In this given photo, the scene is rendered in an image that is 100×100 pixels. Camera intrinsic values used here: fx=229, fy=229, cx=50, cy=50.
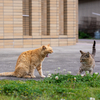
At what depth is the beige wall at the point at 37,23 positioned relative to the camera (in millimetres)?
21219

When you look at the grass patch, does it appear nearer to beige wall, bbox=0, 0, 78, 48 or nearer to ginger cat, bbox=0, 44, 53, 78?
ginger cat, bbox=0, 44, 53, 78

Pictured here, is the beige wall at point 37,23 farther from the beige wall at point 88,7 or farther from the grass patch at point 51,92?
the beige wall at point 88,7

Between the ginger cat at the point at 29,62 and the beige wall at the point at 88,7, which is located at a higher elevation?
the beige wall at the point at 88,7

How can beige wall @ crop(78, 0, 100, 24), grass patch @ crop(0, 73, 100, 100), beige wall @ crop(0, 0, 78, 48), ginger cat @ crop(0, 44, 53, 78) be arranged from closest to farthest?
grass patch @ crop(0, 73, 100, 100) → ginger cat @ crop(0, 44, 53, 78) → beige wall @ crop(0, 0, 78, 48) → beige wall @ crop(78, 0, 100, 24)

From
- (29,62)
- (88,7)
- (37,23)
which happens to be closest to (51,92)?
(29,62)

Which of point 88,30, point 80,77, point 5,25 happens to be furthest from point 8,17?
point 88,30

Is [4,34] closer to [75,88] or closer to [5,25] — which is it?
[5,25]

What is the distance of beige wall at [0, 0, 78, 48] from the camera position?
21219 mm

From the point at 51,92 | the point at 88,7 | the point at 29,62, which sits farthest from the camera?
the point at 88,7

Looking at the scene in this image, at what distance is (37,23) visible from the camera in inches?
861

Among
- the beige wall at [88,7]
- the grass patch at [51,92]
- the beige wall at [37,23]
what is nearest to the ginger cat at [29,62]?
the grass patch at [51,92]

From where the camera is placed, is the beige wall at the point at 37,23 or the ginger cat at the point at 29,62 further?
the beige wall at the point at 37,23

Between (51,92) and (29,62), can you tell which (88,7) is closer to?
(29,62)

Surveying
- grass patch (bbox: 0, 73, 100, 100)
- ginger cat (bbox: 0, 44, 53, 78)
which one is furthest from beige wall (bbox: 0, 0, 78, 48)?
grass patch (bbox: 0, 73, 100, 100)
